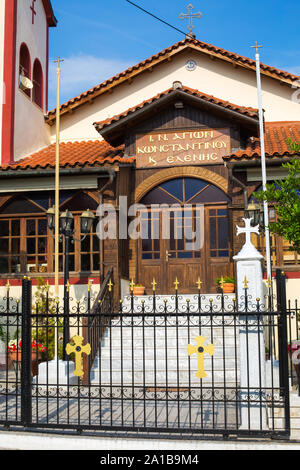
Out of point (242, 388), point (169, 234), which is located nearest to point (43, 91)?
point (169, 234)

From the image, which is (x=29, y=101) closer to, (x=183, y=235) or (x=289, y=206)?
(x=183, y=235)

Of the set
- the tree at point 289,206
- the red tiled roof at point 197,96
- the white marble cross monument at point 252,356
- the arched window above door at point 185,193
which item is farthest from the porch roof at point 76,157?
the white marble cross monument at point 252,356

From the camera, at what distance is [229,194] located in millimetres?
13141

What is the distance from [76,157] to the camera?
13.7m

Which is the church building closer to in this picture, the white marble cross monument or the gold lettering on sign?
the gold lettering on sign

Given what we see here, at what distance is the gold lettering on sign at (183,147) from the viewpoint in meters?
13.2

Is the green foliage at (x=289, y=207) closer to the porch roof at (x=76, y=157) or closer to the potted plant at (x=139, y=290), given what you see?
the potted plant at (x=139, y=290)

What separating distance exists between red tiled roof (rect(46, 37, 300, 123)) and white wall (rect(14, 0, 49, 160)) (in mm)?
1042

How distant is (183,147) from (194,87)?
12.2ft

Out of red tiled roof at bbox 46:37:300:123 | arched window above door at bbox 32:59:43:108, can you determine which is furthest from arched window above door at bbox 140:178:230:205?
arched window above door at bbox 32:59:43:108

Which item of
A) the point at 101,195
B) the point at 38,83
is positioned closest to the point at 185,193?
the point at 101,195

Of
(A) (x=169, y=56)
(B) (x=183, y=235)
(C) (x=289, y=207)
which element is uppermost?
(A) (x=169, y=56)
